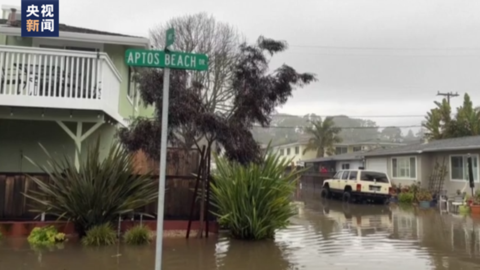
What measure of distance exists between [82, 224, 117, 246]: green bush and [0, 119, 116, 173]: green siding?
→ 4647 mm

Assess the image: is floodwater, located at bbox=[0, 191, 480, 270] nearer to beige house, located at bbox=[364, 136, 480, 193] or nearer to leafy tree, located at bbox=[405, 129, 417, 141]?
beige house, located at bbox=[364, 136, 480, 193]

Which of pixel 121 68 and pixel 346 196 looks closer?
pixel 121 68

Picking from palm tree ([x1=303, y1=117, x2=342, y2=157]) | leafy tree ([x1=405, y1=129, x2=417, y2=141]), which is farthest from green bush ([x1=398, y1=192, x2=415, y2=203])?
leafy tree ([x1=405, y1=129, x2=417, y2=141])

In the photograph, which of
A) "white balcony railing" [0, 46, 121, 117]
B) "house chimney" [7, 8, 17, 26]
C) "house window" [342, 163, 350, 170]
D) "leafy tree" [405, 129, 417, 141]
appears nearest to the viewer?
"white balcony railing" [0, 46, 121, 117]

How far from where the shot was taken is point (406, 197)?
24.5 metres

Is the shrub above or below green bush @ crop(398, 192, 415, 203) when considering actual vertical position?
above

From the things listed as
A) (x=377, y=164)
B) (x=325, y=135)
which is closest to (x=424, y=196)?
(x=377, y=164)

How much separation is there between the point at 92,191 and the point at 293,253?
14.3 feet

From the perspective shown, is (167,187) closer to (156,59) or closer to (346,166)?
(156,59)

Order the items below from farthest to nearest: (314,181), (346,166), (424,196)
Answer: (314,181), (346,166), (424,196)

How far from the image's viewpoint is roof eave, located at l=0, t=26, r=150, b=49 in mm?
13656

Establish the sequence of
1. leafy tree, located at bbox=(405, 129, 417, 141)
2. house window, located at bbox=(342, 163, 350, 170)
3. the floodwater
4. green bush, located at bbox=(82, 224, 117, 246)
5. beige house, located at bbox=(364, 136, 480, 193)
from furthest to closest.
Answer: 1. leafy tree, located at bbox=(405, 129, 417, 141)
2. house window, located at bbox=(342, 163, 350, 170)
3. beige house, located at bbox=(364, 136, 480, 193)
4. green bush, located at bbox=(82, 224, 117, 246)
5. the floodwater

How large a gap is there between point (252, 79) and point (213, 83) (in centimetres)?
970

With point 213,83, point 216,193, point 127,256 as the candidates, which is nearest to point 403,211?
point 213,83
